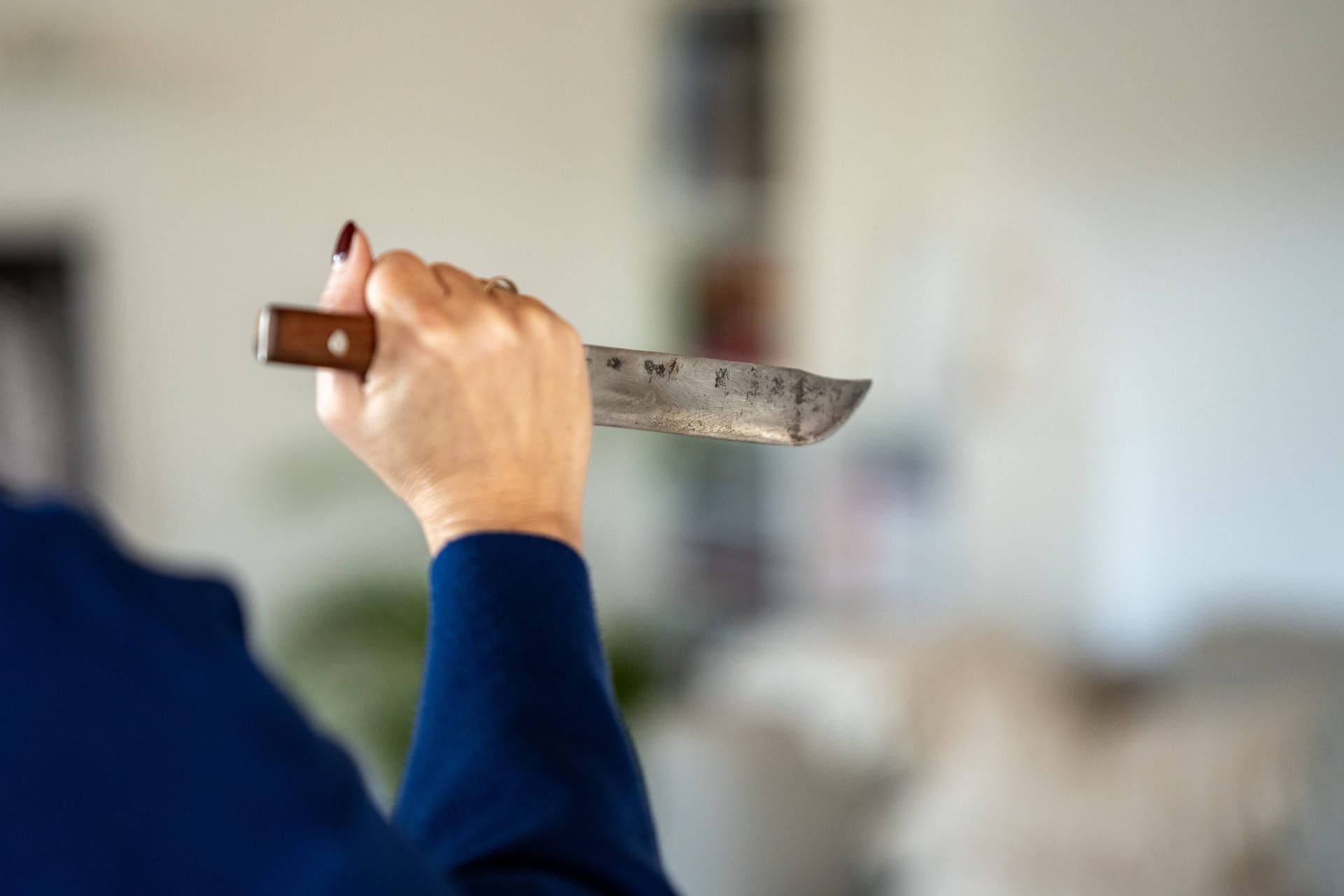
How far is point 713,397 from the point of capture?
569 millimetres

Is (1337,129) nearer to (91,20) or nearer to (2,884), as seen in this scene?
(2,884)

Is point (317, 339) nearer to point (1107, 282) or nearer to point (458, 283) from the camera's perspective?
point (458, 283)

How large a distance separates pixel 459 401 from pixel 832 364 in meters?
2.89

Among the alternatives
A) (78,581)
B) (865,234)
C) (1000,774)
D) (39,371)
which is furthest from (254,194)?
(78,581)

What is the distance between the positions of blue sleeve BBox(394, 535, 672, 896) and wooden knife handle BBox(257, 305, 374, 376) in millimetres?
84

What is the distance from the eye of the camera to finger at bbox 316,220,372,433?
46cm

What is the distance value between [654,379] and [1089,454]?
7.32ft

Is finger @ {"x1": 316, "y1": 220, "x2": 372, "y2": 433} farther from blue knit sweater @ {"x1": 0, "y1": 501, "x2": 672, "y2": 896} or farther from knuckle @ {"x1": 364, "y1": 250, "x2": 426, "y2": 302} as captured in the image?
blue knit sweater @ {"x1": 0, "y1": 501, "x2": 672, "y2": 896}

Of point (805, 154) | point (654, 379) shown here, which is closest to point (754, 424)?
point (654, 379)

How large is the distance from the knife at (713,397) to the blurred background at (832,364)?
52.1 inches

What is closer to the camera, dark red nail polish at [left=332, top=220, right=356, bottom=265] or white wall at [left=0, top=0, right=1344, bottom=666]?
dark red nail polish at [left=332, top=220, right=356, bottom=265]

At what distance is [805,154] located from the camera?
326 centimetres

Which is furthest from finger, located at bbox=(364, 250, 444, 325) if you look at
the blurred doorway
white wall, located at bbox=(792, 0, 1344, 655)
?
the blurred doorway

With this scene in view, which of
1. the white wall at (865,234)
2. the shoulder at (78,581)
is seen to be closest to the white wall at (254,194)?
the white wall at (865,234)
